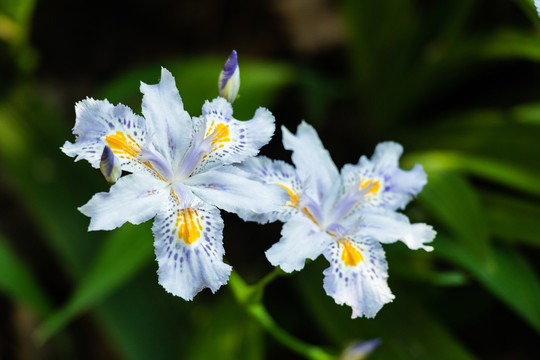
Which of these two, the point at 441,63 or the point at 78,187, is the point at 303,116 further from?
the point at 78,187

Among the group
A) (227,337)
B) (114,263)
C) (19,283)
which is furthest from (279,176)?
(19,283)

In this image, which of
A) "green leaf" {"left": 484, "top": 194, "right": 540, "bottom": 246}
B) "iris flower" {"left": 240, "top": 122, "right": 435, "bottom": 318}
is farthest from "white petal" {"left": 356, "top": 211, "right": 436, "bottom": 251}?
"green leaf" {"left": 484, "top": 194, "right": 540, "bottom": 246}

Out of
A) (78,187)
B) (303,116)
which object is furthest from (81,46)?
(303,116)

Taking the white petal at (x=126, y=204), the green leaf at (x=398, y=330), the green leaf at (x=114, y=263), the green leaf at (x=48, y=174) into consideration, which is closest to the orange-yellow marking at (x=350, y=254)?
the white petal at (x=126, y=204)

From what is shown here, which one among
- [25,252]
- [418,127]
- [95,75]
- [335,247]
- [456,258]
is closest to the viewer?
[335,247]

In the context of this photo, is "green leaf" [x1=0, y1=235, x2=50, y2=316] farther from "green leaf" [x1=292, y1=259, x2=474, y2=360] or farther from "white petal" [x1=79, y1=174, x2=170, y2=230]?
"white petal" [x1=79, y1=174, x2=170, y2=230]

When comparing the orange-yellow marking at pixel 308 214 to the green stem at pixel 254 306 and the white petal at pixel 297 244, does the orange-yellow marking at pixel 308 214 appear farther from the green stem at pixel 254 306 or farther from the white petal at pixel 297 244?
the green stem at pixel 254 306
